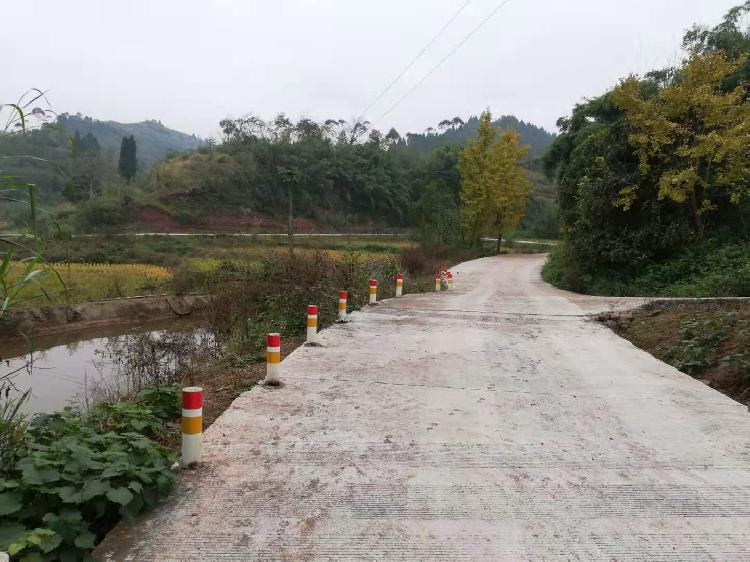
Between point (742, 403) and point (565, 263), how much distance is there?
57.5ft

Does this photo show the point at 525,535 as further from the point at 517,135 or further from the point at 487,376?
the point at 517,135

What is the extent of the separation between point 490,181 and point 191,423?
3819 cm

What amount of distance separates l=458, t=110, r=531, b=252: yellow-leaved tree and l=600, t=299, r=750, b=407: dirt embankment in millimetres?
29628

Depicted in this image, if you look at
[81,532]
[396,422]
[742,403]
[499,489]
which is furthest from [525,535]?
[742,403]

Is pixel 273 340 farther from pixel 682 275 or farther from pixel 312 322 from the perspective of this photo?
pixel 682 275

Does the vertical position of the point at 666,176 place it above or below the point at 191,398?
above

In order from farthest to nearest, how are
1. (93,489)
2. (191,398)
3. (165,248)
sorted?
1. (165,248)
2. (191,398)
3. (93,489)

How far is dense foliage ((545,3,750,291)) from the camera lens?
52.6ft

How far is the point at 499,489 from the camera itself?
3.92 metres

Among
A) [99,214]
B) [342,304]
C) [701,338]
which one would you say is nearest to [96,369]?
[342,304]

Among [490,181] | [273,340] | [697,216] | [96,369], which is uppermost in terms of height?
[490,181]

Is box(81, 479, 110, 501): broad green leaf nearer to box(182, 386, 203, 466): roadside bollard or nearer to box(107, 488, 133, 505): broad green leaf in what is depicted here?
box(107, 488, 133, 505): broad green leaf

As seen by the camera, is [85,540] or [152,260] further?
[152,260]

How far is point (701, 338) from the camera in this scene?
7.95m
